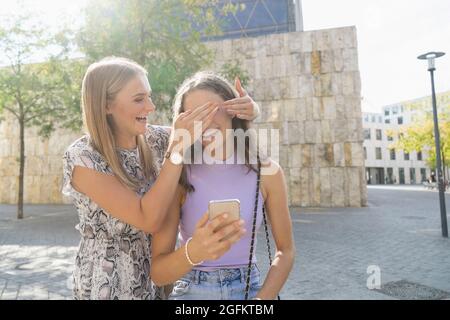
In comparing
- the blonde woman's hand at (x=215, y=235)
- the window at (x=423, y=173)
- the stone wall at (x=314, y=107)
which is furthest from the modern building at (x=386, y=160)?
the blonde woman's hand at (x=215, y=235)

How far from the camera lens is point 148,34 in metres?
11.2

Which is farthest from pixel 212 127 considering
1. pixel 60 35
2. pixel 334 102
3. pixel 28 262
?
pixel 334 102

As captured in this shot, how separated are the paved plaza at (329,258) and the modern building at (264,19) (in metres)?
26.3

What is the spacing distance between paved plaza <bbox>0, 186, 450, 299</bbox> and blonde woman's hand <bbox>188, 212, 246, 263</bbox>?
4.14 m

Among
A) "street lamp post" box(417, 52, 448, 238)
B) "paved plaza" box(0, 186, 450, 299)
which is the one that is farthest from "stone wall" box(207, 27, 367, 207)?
"street lamp post" box(417, 52, 448, 238)

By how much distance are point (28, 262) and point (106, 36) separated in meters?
6.69

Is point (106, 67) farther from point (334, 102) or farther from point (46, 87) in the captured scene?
point (334, 102)

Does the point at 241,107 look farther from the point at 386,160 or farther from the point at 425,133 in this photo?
the point at 386,160

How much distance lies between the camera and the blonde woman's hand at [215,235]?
1.36 m

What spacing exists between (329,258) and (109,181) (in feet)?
21.7

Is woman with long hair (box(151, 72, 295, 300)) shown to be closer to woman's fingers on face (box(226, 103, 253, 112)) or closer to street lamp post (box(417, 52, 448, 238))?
woman's fingers on face (box(226, 103, 253, 112))

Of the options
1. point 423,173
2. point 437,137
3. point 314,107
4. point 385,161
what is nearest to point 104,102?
point 437,137

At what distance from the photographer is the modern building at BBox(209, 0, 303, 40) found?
34469mm

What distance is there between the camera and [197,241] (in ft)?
4.67
